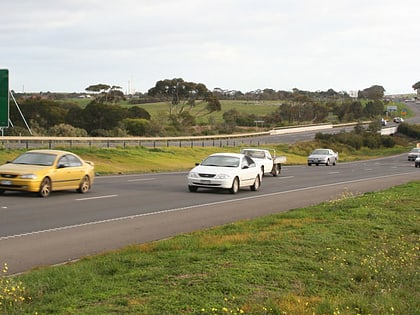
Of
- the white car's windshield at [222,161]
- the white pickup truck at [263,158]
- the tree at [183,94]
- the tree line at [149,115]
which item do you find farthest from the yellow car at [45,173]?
the tree at [183,94]

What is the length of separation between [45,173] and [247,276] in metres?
12.6

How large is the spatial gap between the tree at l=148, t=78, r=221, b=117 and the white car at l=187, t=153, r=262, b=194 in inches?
2794

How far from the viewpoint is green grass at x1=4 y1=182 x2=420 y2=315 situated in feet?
21.8

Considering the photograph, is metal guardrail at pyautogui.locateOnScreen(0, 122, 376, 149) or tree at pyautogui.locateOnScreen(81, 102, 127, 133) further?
tree at pyautogui.locateOnScreen(81, 102, 127, 133)

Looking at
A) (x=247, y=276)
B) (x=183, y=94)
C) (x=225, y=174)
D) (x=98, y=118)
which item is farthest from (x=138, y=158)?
(x=183, y=94)

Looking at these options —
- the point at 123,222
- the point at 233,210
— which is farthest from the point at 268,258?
the point at 233,210

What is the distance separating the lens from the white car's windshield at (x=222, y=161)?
76.5 feet

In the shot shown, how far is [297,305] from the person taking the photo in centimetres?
672

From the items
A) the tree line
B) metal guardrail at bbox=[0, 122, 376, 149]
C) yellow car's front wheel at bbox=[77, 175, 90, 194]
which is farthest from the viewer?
the tree line

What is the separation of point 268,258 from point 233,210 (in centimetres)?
847

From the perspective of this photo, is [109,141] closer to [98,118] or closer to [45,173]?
[98,118]

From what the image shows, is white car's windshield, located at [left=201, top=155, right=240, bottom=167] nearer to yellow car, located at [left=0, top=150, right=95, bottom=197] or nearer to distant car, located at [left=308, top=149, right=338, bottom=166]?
yellow car, located at [left=0, top=150, right=95, bottom=197]

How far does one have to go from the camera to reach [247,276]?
791 centimetres

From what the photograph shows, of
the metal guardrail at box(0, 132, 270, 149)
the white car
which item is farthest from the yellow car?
the metal guardrail at box(0, 132, 270, 149)
